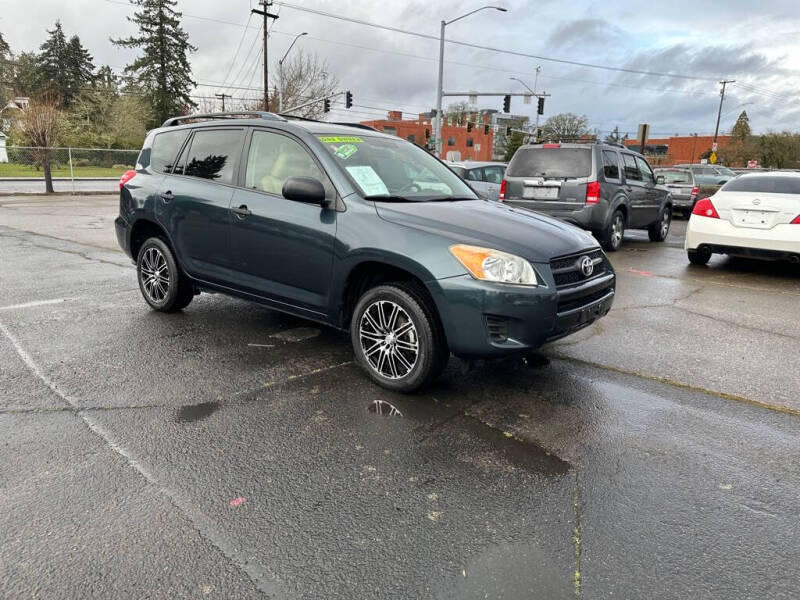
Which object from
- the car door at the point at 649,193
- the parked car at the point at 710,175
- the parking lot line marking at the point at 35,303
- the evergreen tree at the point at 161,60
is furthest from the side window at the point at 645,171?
the evergreen tree at the point at 161,60

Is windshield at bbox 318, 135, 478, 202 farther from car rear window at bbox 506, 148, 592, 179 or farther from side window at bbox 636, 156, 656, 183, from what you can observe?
side window at bbox 636, 156, 656, 183

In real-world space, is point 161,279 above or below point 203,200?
below

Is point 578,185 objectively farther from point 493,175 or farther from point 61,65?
point 61,65

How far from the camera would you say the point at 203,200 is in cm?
495

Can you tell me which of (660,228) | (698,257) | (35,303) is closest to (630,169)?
(660,228)

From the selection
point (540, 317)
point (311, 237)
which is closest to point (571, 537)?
point (540, 317)

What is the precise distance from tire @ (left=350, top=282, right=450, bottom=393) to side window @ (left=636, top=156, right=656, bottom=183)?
30.8 feet

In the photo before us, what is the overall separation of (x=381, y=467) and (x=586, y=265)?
207cm

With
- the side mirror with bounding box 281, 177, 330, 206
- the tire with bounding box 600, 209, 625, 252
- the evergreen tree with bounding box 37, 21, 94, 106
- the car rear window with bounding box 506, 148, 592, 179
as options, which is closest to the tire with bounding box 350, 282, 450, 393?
the side mirror with bounding box 281, 177, 330, 206

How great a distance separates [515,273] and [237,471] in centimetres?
199

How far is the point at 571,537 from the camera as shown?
2.47m

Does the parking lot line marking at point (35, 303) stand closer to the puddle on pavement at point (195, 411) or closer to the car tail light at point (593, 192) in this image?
the puddle on pavement at point (195, 411)

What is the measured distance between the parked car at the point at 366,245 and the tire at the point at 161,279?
0.07 feet

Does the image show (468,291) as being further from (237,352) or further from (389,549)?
(237,352)
